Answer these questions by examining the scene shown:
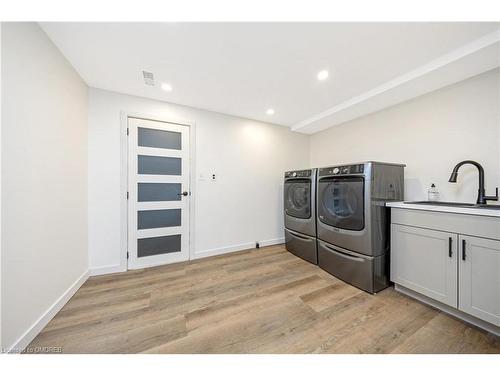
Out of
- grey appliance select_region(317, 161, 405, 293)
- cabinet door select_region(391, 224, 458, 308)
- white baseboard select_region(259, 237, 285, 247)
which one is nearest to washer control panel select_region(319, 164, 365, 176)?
grey appliance select_region(317, 161, 405, 293)

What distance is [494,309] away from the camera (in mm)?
1198

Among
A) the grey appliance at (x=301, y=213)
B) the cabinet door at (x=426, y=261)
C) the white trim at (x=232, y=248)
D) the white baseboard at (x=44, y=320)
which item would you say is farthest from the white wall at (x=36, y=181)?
the cabinet door at (x=426, y=261)

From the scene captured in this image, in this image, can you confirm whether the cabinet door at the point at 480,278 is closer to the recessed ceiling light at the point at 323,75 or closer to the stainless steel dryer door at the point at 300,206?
the stainless steel dryer door at the point at 300,206

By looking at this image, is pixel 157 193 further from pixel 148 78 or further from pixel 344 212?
pixel 344 212

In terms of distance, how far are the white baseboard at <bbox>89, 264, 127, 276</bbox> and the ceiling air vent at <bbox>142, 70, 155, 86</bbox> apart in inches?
87.9

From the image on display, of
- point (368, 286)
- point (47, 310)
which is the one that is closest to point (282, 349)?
point (368, 286)

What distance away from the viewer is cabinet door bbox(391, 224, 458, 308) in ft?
4.56

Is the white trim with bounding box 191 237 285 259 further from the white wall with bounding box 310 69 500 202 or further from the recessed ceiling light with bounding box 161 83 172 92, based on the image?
the recessed ceiling light with bounding box 161 83 172 92

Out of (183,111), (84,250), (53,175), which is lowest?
(84,250)

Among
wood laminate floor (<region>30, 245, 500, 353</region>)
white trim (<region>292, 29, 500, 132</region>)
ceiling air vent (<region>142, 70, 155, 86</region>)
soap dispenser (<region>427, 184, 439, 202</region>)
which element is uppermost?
ceiling air vent (<region>142, 70, 155, 86</region>)

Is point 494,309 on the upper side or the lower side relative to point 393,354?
upper

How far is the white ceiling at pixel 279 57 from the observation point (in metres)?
1.27
